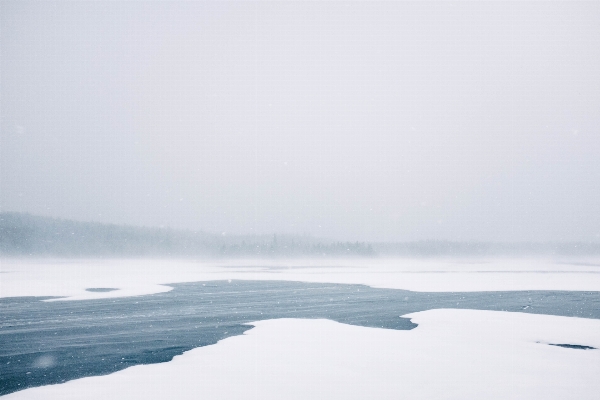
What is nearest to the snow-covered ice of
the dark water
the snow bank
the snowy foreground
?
the dark water

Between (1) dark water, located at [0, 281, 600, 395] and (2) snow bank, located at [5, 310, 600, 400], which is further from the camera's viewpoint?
(1) dark water, located at [0, 281, 600, 395]

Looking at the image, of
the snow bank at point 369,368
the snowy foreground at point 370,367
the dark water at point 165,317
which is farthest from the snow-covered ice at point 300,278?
the snow bank at point 369,368

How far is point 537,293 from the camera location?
101 feet

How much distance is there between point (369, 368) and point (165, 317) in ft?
36.9

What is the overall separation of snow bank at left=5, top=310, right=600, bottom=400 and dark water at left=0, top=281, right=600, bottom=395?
3.96 ft

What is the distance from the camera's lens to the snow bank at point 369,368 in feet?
29.9

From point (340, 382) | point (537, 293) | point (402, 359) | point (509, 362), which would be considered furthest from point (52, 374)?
point (537, 293)

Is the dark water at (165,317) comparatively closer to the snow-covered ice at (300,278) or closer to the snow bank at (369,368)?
the snow bank at (369,368)

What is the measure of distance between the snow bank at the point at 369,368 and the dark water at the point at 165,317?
3.96ft

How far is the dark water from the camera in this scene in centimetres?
1185

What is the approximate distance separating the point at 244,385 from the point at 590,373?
739 centimetres

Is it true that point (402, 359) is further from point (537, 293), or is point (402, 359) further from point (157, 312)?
point (537, 293)

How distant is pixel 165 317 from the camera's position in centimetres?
1970

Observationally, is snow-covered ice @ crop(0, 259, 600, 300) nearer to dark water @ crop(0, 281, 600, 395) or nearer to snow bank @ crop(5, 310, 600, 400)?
dark water @ crop(0, 281, 600, 395)
